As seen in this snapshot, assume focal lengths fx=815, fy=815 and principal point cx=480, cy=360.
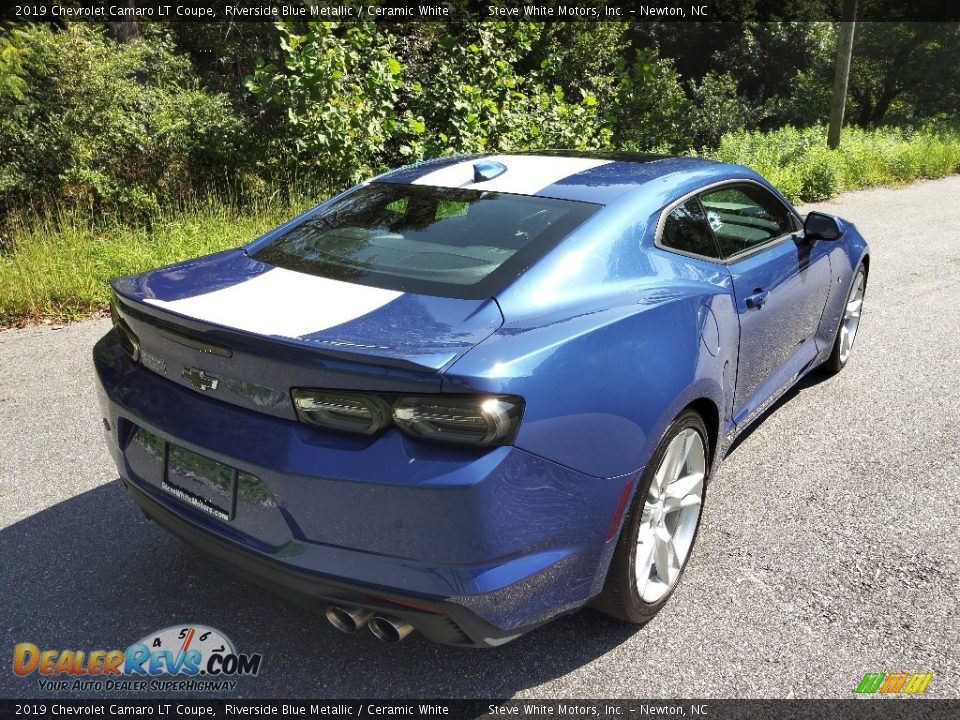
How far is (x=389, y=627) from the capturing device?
7.28 feet

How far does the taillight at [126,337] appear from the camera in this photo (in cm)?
265

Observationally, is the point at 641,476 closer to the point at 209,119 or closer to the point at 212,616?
the point at 212,616

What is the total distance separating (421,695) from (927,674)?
1584 millimetres

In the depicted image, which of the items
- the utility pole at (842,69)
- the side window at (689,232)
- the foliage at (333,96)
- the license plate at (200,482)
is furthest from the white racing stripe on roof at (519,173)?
the utility pole at (842,69)

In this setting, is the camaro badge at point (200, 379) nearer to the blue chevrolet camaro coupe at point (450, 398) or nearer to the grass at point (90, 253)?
the blue chevrolet camaro coupe at point (450, 398)

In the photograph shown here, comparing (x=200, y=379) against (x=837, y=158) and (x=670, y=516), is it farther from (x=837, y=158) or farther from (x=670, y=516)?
(x=837, y=158)

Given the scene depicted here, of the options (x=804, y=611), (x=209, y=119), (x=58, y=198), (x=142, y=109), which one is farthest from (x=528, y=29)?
(x=804, y=611)

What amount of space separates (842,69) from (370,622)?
687 inches

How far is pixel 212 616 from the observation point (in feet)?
9.22

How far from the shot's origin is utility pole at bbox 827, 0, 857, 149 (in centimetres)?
1602

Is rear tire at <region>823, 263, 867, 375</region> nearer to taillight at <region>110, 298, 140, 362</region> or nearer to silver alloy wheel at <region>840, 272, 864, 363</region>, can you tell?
silver alloy wheel at <region>840, 272, 864, 363</region>

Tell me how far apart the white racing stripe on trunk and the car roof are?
949 mm

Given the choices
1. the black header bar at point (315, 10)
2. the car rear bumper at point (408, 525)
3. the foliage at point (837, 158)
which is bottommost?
the foliage at point (837, 158)

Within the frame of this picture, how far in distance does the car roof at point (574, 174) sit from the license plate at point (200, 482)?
1574 millimetres
